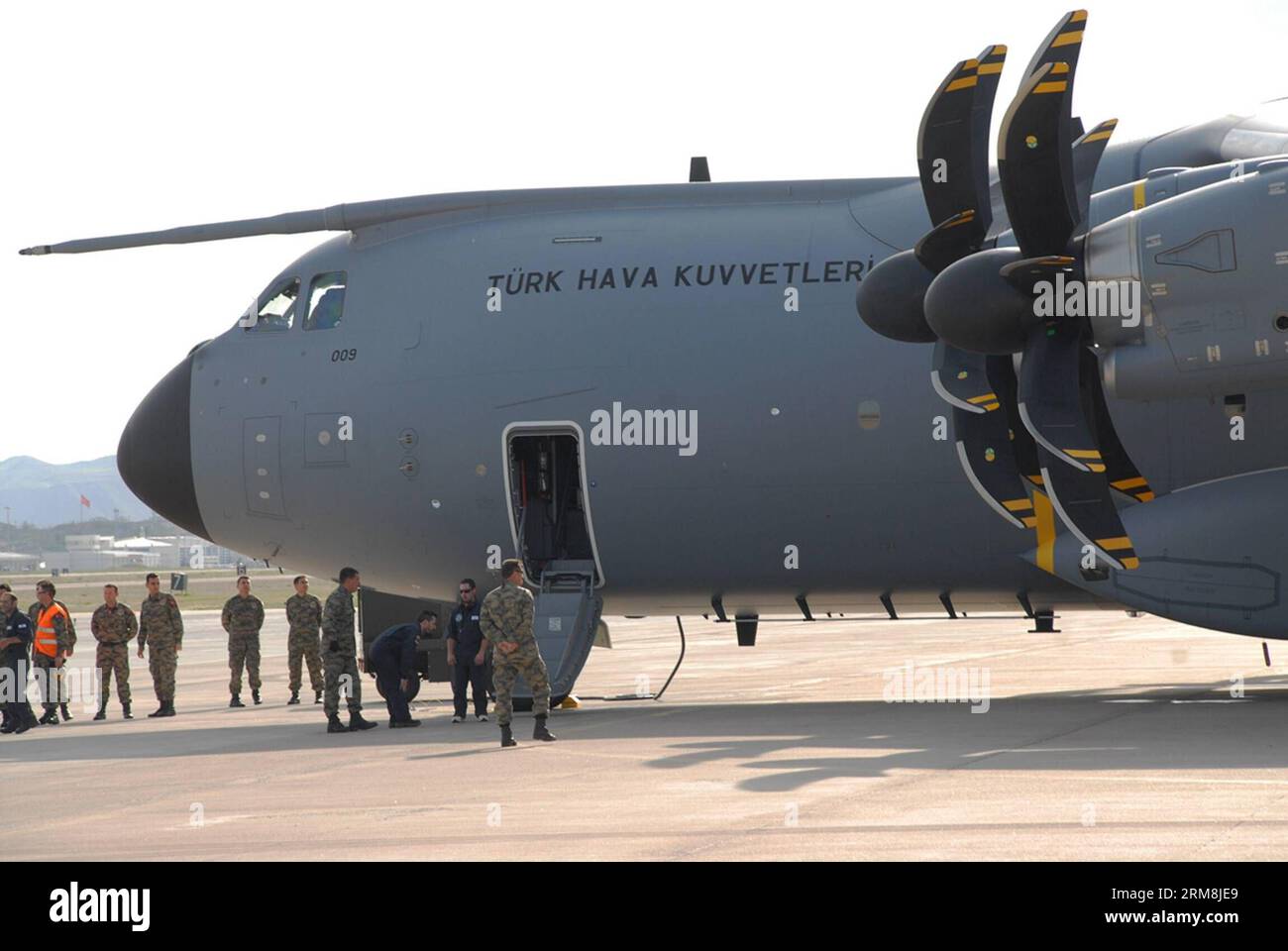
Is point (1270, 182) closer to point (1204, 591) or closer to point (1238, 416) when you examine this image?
point (1238, 416)

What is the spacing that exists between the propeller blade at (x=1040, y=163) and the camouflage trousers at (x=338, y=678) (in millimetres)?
8862

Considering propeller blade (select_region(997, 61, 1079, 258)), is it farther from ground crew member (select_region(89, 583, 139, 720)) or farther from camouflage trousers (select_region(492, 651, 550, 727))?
ground crew member (select_region(89, 583, 139, 720))

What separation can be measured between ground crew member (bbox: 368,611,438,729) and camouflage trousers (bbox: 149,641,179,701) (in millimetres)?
4839

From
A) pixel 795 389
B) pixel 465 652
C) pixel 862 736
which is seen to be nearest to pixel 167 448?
pixel 465 652

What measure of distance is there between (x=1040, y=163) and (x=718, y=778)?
21.7 feet

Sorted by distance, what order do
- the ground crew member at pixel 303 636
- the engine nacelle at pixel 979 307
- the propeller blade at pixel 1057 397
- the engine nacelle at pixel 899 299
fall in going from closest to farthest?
the propeller blade at pixel 1057 397, the engine nacelle at pixel 979 307, the engine nacelle at pixel 899 299, the ground crew member at pixel 303 636

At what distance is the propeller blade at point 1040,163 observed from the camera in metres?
14.6

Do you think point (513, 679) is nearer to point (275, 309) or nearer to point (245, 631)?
point (275, 309)

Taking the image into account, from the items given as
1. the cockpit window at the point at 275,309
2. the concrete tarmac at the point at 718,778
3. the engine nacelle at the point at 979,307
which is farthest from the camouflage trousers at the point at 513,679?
Answer: the cockpit window at the point at 275,309

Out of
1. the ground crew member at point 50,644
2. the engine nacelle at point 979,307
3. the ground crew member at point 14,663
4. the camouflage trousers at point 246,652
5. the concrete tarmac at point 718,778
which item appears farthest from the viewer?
the camouflage trousers at point 246,652

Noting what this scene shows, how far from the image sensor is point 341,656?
60.1 ft

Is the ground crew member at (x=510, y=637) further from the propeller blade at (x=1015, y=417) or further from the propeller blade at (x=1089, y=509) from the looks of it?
the propeller blade at (x=1089, y=509)

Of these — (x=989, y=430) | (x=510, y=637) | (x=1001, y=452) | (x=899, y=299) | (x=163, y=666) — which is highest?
(x=899, y=299)
